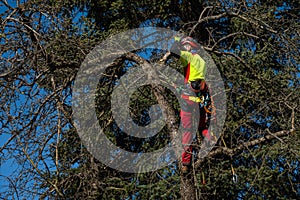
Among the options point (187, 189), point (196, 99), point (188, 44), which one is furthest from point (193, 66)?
point (187, 189)

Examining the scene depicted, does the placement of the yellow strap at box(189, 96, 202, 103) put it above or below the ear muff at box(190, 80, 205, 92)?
below

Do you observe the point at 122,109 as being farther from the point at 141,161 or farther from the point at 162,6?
the point at 162,6

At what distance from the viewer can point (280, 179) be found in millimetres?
9258

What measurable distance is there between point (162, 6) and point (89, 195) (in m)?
5.45

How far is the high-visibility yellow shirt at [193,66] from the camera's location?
23.9ft

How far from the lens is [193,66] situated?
7344 mm

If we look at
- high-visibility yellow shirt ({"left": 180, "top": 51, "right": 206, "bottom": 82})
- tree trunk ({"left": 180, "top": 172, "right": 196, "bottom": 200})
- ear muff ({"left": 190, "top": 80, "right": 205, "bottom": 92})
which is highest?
high-visibility yellow shirt ({"left": 180, "top": 51, "right": 206, "bottom": 82})

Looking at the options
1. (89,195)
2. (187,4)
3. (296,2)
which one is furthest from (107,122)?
(296,2)

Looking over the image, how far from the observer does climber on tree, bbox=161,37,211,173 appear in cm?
707

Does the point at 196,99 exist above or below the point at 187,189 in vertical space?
above

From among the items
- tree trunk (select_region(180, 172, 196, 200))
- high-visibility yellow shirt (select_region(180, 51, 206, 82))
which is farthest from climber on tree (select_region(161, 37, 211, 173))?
tree trunk (select_region(180, 172, 196, 200))

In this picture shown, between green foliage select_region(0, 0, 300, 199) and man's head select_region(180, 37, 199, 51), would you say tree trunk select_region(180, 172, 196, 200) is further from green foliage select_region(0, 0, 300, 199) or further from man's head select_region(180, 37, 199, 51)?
man's head select_region(180, 37, 199, 51)

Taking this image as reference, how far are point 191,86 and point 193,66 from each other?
304 millimetres

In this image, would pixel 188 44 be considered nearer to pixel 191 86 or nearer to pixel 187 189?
pixel 191 86
